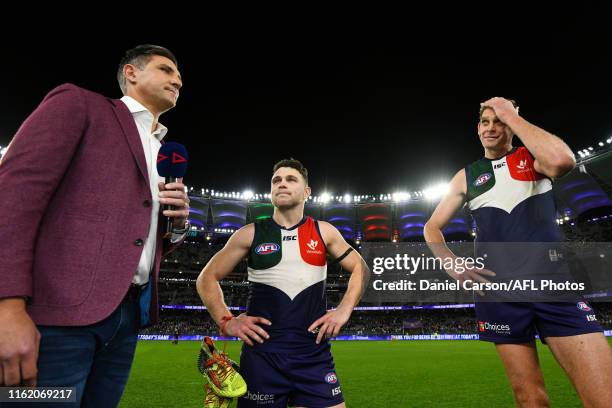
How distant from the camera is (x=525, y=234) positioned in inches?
144

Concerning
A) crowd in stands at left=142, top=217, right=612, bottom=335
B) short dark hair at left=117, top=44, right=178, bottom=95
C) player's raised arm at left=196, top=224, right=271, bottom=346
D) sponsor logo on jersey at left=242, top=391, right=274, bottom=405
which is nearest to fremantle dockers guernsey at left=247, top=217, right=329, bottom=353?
player's raised arm at left=196, top=224, right=271, bottom=346

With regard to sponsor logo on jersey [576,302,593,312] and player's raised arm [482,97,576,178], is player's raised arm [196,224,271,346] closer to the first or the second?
sponsor logo on jersey [576,302,593,312]

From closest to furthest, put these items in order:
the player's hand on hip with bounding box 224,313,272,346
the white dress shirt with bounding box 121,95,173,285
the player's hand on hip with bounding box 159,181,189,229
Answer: the player's hand on hip with bounding box 159,181,189,229
the white dress shirt with bounding box 121,95,173,285
the player's hand on hip with bounding box 224,313,272,346

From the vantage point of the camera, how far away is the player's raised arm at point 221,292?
3455 mm

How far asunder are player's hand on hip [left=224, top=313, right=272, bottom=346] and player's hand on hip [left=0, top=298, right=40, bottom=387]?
1.76 metres

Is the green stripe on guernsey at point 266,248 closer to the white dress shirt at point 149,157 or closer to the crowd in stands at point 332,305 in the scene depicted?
the white dress shirt at point 149,157

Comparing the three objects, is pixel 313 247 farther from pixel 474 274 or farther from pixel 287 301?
pixel 474 274

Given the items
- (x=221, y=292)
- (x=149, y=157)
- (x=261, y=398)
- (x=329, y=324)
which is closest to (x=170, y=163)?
(x=149, y=157)

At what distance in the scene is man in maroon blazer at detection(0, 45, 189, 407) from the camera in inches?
73.4

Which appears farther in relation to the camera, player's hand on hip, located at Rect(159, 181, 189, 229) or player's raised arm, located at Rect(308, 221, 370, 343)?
player's raised arm, located at Rect(308, 221, 370, 343)

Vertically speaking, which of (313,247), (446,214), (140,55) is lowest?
(313,247)

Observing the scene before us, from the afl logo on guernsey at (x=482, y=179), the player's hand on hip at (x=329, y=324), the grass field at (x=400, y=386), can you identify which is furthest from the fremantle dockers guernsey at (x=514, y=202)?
the grass field at (x=400, y=386)

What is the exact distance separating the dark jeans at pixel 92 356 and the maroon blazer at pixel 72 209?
0.10 m

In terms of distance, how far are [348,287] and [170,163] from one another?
2.22 m
